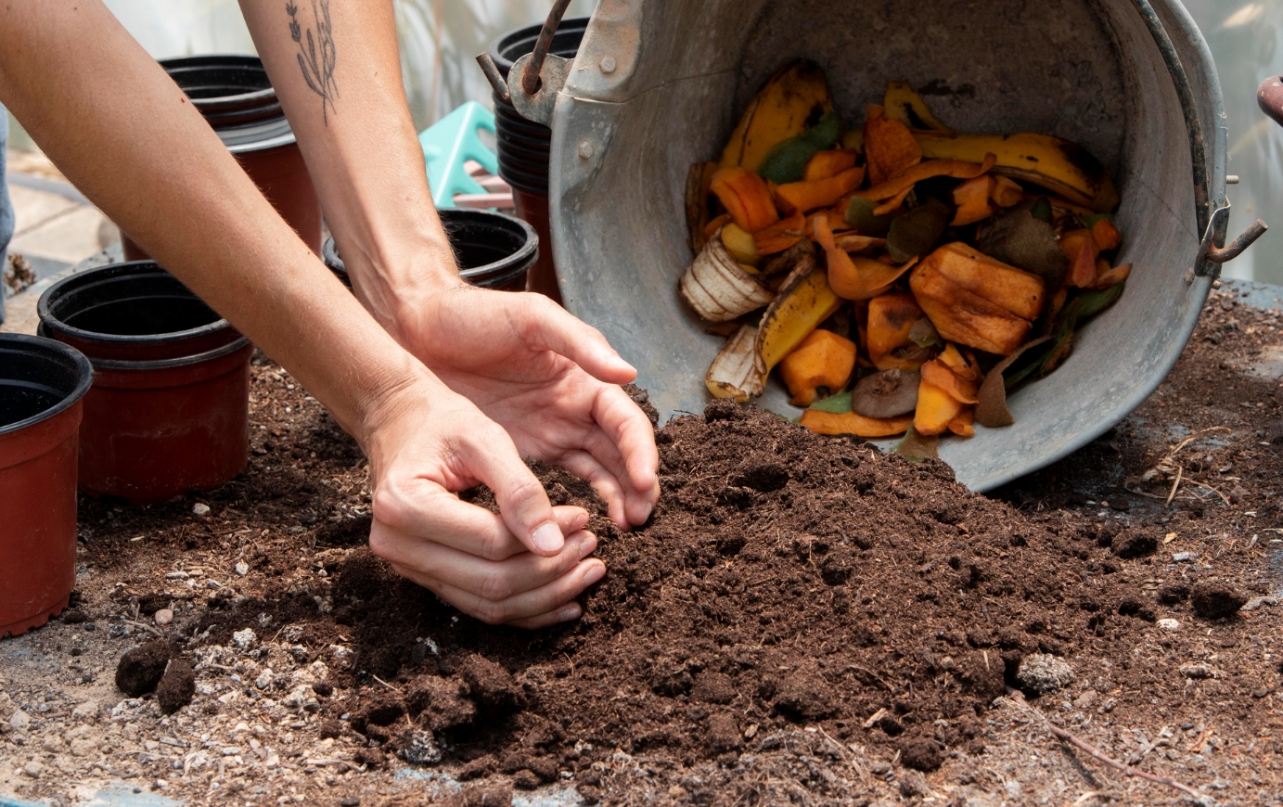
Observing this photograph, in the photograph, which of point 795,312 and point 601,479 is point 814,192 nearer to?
point 795,312

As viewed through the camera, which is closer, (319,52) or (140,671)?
(140,671)

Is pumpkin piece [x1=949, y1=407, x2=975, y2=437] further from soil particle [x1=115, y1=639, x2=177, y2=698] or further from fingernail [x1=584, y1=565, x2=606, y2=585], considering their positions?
soil particle [x1=115, y1=639, x2=177, y2=698]

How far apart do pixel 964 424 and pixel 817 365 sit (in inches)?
11.1

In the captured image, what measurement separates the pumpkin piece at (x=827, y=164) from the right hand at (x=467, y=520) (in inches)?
42.9

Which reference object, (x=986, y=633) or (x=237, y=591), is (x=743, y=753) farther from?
(x=237, y=591)

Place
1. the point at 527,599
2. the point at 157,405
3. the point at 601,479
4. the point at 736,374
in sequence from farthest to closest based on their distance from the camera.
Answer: the point at 736,374 → the point at 157,405 → the point at 601,479 → the point at 527,599

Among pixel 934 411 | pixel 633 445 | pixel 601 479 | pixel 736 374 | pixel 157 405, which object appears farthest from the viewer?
pixel 736 374

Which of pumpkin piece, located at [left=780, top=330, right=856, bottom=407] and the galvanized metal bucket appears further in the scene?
pumpkin piece, located at [left=780, top=330, right=856, bottom=407]

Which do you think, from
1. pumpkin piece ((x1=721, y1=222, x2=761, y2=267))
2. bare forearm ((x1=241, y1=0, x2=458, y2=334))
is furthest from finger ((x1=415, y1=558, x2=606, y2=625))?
pumpkin piece ((x1=721, y1=222, x2=761, y2=267))

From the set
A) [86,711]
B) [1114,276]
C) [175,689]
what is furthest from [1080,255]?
[86,711]

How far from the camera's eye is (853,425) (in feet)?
6.45

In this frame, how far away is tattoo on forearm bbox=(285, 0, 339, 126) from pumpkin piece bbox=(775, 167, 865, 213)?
0.87 metres

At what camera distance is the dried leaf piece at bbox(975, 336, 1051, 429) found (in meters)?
1.87

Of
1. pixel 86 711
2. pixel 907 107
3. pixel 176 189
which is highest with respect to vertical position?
pixel 176 189
